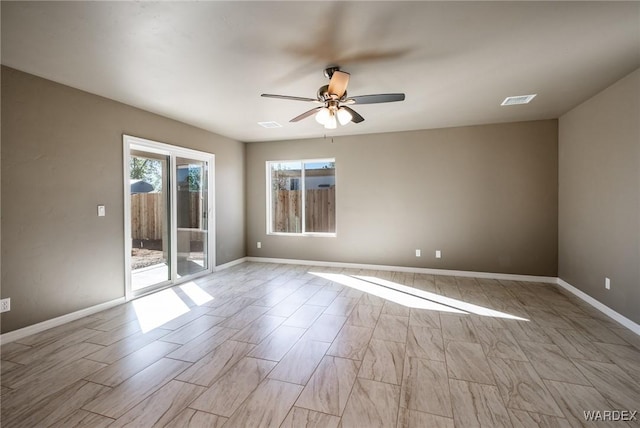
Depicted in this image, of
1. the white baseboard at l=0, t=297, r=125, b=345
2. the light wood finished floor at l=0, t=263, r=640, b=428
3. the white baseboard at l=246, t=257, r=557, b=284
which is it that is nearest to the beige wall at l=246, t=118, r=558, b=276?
the white baseboard at l=246, t=257, r=557, b=284

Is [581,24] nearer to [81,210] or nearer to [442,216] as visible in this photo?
[442,216]

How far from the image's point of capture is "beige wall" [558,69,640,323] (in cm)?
301

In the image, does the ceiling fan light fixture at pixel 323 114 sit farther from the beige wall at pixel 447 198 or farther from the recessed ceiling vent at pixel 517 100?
the beige wall at pixel 447 198

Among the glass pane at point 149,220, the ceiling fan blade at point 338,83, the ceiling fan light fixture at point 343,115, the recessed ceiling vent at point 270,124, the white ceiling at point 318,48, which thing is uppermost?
the recessed ceiling vent at point 270,124

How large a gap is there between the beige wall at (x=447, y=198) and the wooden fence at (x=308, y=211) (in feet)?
0.69

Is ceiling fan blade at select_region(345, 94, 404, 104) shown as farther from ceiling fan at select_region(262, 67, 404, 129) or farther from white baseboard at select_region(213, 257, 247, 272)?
white baseboard at select_region(213, 257, 247, 272)

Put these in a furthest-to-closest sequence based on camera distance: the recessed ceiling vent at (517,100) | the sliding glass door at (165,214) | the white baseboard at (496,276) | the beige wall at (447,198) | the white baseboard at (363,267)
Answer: the beige wall at (447,198) → the sliding glass door at (165,214) → the recessed ceiling vent at (517,100) → the white baseboard at (496,276) → the white baseboard at (363,267)

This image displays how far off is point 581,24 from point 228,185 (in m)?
5.40

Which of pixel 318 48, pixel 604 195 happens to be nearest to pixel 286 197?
pixel 318 48

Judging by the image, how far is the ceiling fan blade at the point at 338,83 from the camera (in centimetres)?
259

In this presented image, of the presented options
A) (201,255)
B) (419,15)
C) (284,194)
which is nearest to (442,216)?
(284,194)

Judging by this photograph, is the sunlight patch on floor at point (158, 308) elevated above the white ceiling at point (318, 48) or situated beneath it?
situated beneath

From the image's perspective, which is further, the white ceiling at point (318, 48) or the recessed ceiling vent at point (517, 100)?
the recessed ceiling vent at point (517, 100)

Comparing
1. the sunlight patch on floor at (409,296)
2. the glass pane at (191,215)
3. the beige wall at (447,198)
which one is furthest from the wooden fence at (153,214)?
the sunlight patch on floor at (409,296)
